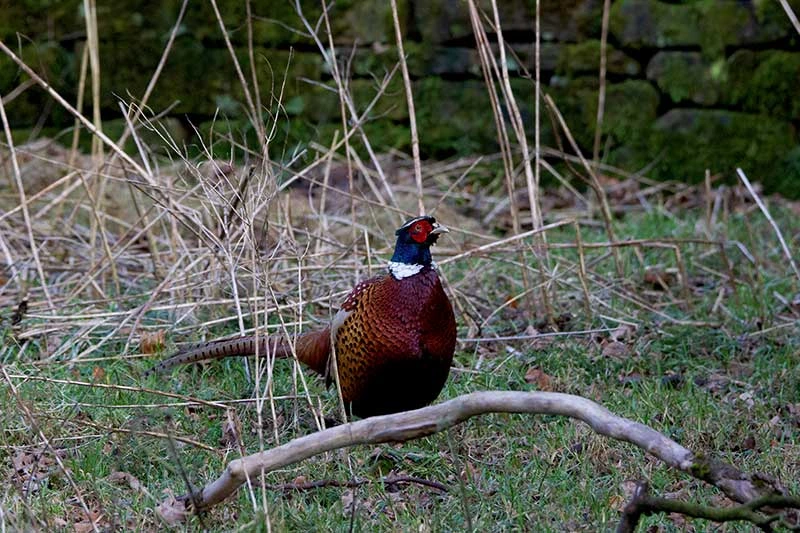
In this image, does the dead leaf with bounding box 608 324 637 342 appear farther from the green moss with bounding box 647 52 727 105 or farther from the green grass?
the green moss with bounding box 647 52 727 105

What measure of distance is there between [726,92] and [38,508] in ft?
15.8

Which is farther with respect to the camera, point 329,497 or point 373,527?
point 329,497

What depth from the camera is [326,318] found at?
13.4 feet

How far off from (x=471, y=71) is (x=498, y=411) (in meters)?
4.38

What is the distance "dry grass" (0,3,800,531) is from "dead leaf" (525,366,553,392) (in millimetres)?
24

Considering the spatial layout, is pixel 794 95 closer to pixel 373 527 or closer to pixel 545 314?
pixel 545 314

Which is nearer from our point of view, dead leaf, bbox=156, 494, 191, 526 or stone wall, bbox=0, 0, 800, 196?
dead leaf, bbox=156, 494, 191, 526

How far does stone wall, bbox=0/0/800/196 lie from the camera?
614 centimetres

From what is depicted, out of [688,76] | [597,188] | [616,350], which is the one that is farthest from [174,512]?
[688,76]

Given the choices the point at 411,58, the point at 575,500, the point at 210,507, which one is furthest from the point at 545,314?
the point at 411,58

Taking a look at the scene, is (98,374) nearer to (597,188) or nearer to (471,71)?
(597,188)

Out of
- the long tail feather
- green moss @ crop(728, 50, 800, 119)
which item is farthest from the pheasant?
green moss @ crop(728, 50, 800, 119)

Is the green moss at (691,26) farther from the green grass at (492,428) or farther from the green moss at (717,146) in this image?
the green grass at (492,428)

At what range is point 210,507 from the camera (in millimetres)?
2391
